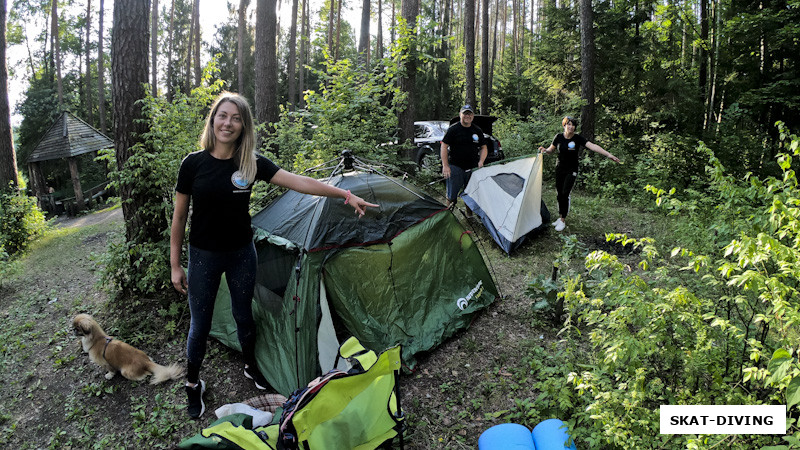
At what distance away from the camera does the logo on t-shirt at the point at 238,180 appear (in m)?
2.52

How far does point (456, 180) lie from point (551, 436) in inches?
158

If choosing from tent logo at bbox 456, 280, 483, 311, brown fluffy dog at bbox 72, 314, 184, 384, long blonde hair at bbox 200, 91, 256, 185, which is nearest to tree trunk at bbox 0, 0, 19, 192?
brown fluffy dog at bbox 72, 314, 184, 384

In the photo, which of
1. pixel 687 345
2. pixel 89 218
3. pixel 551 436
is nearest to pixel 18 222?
pixel 89 218

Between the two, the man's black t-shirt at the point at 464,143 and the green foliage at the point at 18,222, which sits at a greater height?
the man's black t-shirt at the point at 464,143

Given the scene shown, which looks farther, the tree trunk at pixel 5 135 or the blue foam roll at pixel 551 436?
the tree trunk at pixel 5 135

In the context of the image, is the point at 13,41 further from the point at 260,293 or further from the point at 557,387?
the point at 557,387

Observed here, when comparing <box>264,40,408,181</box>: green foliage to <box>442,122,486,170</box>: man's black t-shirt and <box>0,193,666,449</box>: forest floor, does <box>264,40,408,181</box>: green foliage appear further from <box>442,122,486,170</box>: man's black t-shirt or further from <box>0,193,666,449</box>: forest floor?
<box>0,193,666,449</box>: forest floor

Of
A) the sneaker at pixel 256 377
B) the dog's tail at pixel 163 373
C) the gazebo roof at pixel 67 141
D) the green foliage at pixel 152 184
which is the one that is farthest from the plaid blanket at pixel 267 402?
the gazebo roof at pixel 67 141

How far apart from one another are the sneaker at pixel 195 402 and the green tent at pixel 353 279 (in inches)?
17.7

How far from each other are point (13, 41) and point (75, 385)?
30.6 metres

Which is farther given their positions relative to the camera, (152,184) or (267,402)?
(152,184)

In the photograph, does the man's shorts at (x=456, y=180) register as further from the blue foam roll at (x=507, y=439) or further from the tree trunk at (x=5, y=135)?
the tree trunk at (x=5, y=135)

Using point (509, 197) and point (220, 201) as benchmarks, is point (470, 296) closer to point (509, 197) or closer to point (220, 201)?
point (509, 197)

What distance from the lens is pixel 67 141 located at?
43.5ft
